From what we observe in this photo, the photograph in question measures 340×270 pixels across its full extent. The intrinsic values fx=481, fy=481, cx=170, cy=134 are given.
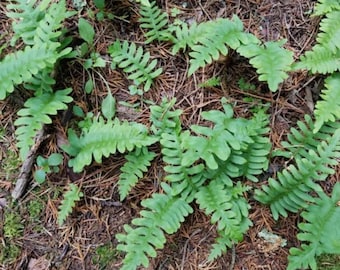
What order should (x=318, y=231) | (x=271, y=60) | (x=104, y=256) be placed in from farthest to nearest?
(x=104, y=256)
(x=271, y=60)
(x=318, y=231)

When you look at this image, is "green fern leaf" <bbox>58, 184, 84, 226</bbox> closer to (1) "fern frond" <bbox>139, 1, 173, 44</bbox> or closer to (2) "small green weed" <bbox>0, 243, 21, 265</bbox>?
(2) "small green weed" <bbox>0, 243, 21, 265</bbox>

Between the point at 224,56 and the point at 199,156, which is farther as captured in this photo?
the point at 224,56

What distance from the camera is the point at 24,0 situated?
3807mm

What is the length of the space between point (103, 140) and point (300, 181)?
148 centimetres

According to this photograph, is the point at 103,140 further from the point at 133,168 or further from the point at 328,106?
the point at 328,106

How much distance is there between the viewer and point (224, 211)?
3471 mm

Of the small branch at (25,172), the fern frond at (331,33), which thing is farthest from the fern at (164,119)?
the fern frond at (331,33)

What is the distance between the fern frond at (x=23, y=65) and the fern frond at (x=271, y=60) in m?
1.44

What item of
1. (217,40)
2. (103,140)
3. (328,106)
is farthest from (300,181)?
(103,140)

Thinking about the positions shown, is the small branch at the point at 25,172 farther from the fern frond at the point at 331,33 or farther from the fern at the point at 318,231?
the fern frond at the point at 331,33

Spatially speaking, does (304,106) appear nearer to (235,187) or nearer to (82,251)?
(235,187)

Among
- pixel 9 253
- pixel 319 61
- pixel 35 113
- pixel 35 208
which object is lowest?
pixel 9 253

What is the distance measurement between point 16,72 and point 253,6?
1962 millimetres

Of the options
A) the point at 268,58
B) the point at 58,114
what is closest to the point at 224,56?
the point at 268,58
